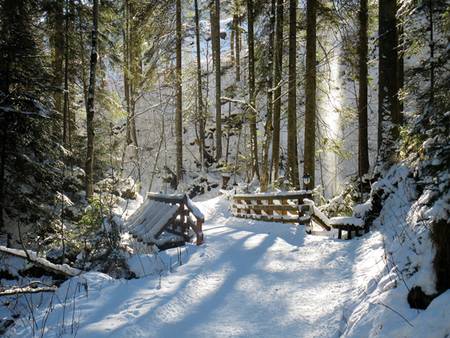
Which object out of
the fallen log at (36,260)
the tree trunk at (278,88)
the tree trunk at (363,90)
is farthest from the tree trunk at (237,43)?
the fallen log at (36,260)

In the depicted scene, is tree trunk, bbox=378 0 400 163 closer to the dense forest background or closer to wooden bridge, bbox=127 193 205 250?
the dense forest background

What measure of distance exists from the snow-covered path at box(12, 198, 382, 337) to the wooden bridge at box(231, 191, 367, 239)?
0.60 m

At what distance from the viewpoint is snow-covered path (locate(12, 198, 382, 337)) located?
14.8ft

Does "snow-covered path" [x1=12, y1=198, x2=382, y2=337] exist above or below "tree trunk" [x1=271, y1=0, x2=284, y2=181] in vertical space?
below

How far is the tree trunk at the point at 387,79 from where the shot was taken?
9.48m

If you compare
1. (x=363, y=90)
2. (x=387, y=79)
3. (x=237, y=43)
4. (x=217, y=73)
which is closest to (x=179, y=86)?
(x=217, y=73)

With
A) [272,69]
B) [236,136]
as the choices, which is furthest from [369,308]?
[236,136]

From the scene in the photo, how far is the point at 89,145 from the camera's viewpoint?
12.6 meters

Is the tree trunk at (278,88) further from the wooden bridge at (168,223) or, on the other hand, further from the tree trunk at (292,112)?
the wooden bridge at (168,223)

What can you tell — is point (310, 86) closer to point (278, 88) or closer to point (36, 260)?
point (278, 88)

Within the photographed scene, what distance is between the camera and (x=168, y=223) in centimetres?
902

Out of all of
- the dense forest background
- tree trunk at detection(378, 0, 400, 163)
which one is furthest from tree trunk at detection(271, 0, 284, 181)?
tree trunk at detection(378, 0, 400, 163)

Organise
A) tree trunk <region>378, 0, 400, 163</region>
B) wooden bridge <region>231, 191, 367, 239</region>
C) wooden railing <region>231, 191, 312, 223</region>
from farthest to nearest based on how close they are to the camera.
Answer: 1. wooden railing <region>231, 191, 312, 223</region>
2. tree trunk <region>378, 0, 400, 163</region>
3. wooden bridge <region>231, 191, 367, 239</region>

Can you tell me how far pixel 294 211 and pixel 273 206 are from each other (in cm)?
83
